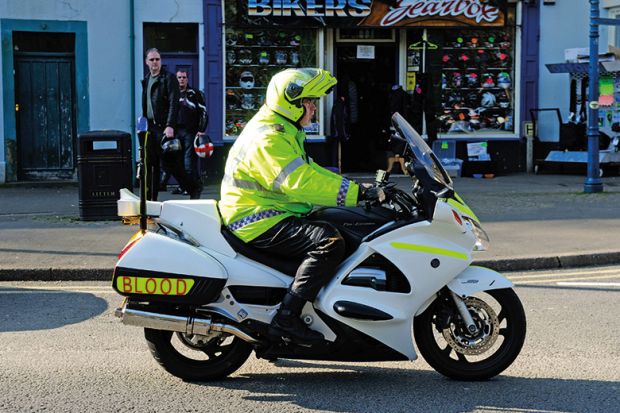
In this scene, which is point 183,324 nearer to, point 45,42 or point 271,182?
point 271,182

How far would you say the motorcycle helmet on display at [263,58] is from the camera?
16859mm

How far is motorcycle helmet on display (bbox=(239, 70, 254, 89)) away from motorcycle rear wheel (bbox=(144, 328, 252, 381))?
38.9ft

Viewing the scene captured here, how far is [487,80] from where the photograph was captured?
17906 millimetres

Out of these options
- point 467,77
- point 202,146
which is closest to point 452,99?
point 467,77

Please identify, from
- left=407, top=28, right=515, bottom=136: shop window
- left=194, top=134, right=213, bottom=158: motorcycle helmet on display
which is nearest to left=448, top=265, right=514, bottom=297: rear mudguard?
left=194, top=134, right=213, bottom=158: motorcycle helmet on display

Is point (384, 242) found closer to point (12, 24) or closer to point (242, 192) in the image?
point (242, 192)

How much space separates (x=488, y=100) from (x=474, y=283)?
1328cm

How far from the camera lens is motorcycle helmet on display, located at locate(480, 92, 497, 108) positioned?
17922 millimetres

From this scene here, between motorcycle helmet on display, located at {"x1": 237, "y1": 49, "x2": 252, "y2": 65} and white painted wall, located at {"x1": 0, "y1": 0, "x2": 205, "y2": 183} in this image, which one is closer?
white painted wall, located at {"x1": 0, "y1": 0, "x2": 205, "y2": 183}

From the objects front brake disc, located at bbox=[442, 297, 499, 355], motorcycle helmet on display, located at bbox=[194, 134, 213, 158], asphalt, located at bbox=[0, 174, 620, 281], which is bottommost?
asphalt, located at bbox=[0, 174, 620, 281]

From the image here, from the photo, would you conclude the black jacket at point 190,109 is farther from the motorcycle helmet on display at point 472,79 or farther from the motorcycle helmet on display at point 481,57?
the motorcycle helmet on display at point 481,57

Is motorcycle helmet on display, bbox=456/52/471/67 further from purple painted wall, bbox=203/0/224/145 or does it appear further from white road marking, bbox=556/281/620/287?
white road marking, bbox=556/281/620/287

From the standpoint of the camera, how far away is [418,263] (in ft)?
16.7

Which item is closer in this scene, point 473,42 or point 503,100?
point 473,42
